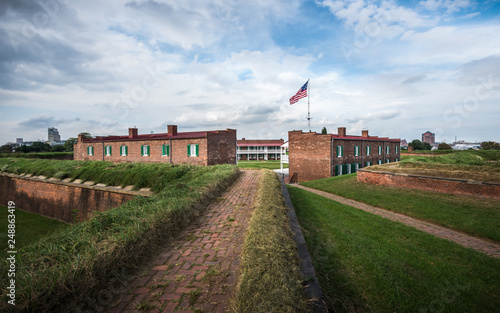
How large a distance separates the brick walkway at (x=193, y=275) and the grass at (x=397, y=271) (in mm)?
1476

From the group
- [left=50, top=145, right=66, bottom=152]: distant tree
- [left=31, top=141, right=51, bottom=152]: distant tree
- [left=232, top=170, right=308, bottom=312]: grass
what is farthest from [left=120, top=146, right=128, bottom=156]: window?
[left=50, top=145, right=66, bottom=152]: distant tree

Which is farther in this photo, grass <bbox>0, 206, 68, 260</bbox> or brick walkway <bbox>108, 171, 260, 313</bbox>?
grass <bbox>0, 206, 68, 260</bbox>

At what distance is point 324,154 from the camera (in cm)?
2244

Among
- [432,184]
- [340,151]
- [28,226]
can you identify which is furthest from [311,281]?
[340,151]

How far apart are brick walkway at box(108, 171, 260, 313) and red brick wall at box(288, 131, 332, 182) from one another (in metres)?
19.0

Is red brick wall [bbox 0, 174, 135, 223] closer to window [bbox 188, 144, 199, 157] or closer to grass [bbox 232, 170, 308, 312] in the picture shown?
window [bbox 188, 144, 199, 157]

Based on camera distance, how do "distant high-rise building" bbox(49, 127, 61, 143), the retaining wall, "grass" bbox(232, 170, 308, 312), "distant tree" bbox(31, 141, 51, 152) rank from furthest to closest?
1. "distant high-rise building" bbox(49, 127, 61, 143)
2. "distant tree" bbox(31, 141, 51, 152)
3. the retaining wall
4. "grass" bbox(232, 170, 308, 312)

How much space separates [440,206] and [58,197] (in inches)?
814

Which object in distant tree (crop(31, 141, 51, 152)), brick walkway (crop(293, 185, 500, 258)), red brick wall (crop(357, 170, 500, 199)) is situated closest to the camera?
brick walkway (crop(293, 185, 500, 258))

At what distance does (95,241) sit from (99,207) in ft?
35.8

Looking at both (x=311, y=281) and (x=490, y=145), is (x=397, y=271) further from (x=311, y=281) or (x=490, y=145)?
(x=490, y=145)

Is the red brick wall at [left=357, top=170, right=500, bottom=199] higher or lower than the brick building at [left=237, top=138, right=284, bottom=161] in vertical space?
lower

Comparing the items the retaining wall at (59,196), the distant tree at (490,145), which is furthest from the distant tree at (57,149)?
the distant tree at (490,145)

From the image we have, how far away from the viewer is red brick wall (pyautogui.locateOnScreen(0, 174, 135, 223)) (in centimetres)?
1235
